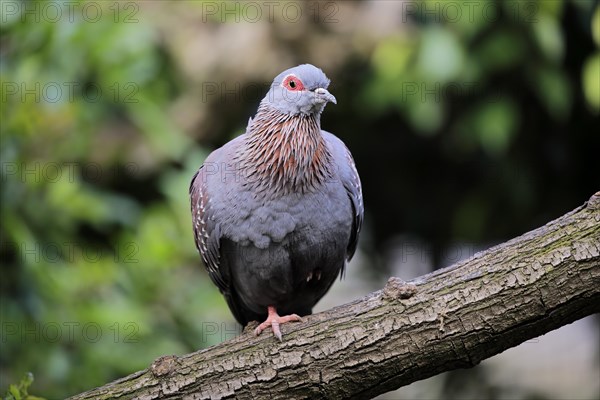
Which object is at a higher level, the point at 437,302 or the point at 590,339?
the point at 590,339

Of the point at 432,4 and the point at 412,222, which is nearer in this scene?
the point at 432,4

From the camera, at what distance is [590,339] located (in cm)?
662

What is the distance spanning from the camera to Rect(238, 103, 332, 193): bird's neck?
4.15 metres

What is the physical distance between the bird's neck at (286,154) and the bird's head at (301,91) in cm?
4

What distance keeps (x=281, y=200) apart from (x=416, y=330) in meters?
1.10

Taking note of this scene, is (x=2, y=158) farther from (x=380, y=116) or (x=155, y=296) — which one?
(x=380, y=116)

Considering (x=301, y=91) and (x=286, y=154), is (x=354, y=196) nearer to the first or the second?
(x=286, y=154)

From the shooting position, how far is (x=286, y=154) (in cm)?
418

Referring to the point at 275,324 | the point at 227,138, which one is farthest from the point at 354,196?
the point at 227,138

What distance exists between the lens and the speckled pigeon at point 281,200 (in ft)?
13.5

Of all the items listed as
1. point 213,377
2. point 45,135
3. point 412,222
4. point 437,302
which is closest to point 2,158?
point 45,135

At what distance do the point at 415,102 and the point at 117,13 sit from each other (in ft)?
7.19

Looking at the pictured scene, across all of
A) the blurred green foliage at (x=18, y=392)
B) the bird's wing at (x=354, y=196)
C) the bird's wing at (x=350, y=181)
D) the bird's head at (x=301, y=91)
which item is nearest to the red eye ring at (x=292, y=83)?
the bird's head at (x=301, y=91)

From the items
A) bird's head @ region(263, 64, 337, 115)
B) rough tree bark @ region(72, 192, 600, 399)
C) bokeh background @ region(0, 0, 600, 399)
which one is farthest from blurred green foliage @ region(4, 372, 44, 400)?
bird's head @ region(263, 64, 337, 115)
